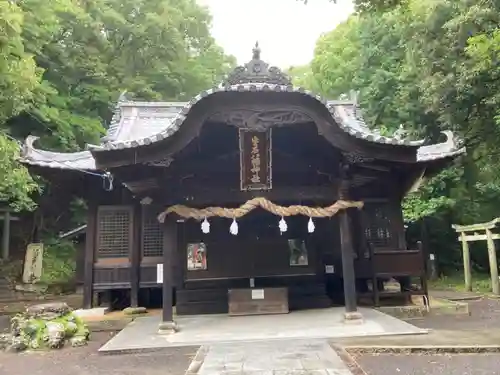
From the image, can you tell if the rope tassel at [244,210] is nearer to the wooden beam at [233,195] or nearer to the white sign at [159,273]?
the wooden beam at [233,195]

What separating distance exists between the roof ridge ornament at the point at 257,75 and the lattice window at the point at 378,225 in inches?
176

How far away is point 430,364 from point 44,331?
6494 millimetres

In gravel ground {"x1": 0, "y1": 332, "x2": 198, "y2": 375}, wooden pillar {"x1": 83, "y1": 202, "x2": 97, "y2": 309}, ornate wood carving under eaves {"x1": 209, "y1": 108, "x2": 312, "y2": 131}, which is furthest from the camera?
wooden pillar {"x1": 83, "y1": 202, "x2": 97, "y2": 309}

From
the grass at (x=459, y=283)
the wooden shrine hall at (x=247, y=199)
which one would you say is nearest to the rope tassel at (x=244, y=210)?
the wooden shrine hall at (x=247, y=199)

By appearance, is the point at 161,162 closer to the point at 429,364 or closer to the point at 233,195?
the point at 233,195

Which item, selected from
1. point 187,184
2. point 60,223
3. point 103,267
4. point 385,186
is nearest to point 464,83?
point 385,186

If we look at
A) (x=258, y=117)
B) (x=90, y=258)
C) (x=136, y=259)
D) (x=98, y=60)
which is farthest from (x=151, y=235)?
(x=98, y=60)

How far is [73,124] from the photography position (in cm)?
1958

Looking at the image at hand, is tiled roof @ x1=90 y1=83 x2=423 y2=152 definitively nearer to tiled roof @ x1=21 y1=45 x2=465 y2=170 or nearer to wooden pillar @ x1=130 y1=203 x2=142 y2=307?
tiled roof @ x1=21 y1=45 x2=465 y2=170

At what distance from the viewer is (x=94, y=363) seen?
6973 mm

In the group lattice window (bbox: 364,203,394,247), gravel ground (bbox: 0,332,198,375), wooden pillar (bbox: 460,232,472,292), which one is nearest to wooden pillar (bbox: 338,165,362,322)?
lattice window (bbox: 364,203,394,247)

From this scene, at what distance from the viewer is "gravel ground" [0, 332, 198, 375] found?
643cm

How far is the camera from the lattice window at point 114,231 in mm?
11828

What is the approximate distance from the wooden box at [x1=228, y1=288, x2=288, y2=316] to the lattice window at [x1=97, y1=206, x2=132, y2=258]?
3249 mm
